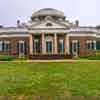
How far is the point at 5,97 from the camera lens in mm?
10180

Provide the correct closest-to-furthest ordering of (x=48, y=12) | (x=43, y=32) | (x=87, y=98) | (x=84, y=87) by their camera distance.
Result: (x=87, y=98) → (x=84, y=87) → (x=43, y=32) → (x=48, y=12)

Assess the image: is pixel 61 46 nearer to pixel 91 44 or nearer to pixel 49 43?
pixel 49 43

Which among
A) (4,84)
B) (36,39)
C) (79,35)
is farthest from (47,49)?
(4,84)

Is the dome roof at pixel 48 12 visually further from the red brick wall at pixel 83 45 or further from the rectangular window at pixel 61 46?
the red brick wall at pixel 83 45

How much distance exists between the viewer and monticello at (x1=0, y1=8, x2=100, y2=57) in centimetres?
5053

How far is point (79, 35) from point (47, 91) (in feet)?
134

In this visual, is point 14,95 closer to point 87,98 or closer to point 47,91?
point 47,91

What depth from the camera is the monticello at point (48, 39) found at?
5053 cm

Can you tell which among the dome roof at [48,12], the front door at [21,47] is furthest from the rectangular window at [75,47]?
the front door at [21,47]

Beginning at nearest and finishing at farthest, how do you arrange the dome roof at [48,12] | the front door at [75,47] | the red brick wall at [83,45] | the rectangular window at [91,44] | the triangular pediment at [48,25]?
1. the triangular pediment at [48,25]
2. the red brick wall at [83,45]
3. the rectangular window at [91,44]
4. the front door at [75,47]
5. the dome roof at [48,12]

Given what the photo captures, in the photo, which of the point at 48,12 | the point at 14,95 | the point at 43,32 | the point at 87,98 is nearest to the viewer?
the point at 87,98

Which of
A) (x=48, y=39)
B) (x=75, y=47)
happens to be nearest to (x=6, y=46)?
(x=48, y=39)

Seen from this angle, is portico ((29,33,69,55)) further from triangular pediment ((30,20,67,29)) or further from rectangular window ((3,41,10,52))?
rectangular window ((3,41,10,52))

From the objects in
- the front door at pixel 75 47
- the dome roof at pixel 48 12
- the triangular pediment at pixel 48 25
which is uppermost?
the dome roof at pixel 48 12
